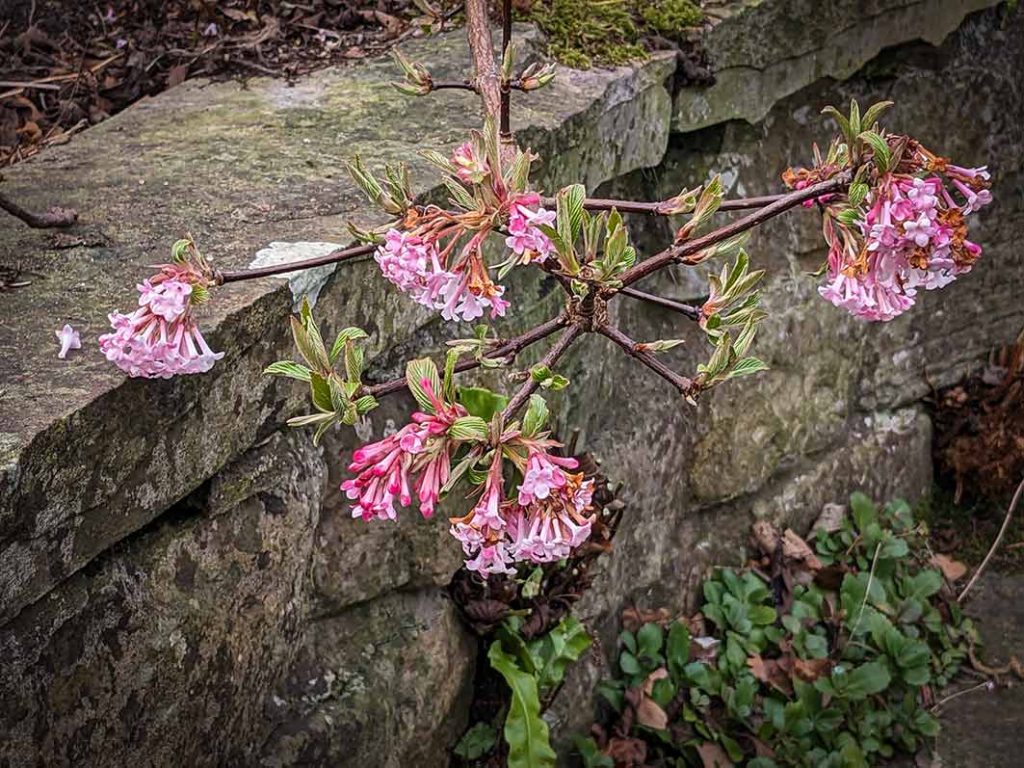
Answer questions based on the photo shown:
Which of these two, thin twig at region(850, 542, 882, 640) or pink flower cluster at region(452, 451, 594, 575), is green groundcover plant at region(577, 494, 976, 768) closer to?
thin twig at region(850, 542, 882, 640)

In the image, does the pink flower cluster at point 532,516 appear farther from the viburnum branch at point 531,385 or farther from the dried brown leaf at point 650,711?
the dried brown leaf at point 650,711

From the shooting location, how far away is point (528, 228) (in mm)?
1154

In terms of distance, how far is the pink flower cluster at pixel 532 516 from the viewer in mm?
1125

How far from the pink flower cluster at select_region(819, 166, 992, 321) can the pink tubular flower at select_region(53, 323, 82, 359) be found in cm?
90

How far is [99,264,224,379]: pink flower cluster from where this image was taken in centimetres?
126

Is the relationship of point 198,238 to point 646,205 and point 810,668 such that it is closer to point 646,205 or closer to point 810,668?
point 646,205

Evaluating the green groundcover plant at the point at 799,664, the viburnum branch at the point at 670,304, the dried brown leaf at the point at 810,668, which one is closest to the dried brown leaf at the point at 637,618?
the green groundcover plant at the point at 799,664

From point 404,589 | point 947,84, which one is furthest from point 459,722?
point 947,84

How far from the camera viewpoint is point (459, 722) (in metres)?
2.17

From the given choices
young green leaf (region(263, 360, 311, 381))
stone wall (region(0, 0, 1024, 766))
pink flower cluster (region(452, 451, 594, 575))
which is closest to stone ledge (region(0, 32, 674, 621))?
stone wall (region(0, 0, 1024, 766))

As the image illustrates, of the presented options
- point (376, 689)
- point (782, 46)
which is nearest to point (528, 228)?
point (376, 689)

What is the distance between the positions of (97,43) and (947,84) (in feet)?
7.07

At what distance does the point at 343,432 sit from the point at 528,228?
82 cm

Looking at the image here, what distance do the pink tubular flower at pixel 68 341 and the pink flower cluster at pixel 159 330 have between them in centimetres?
17
